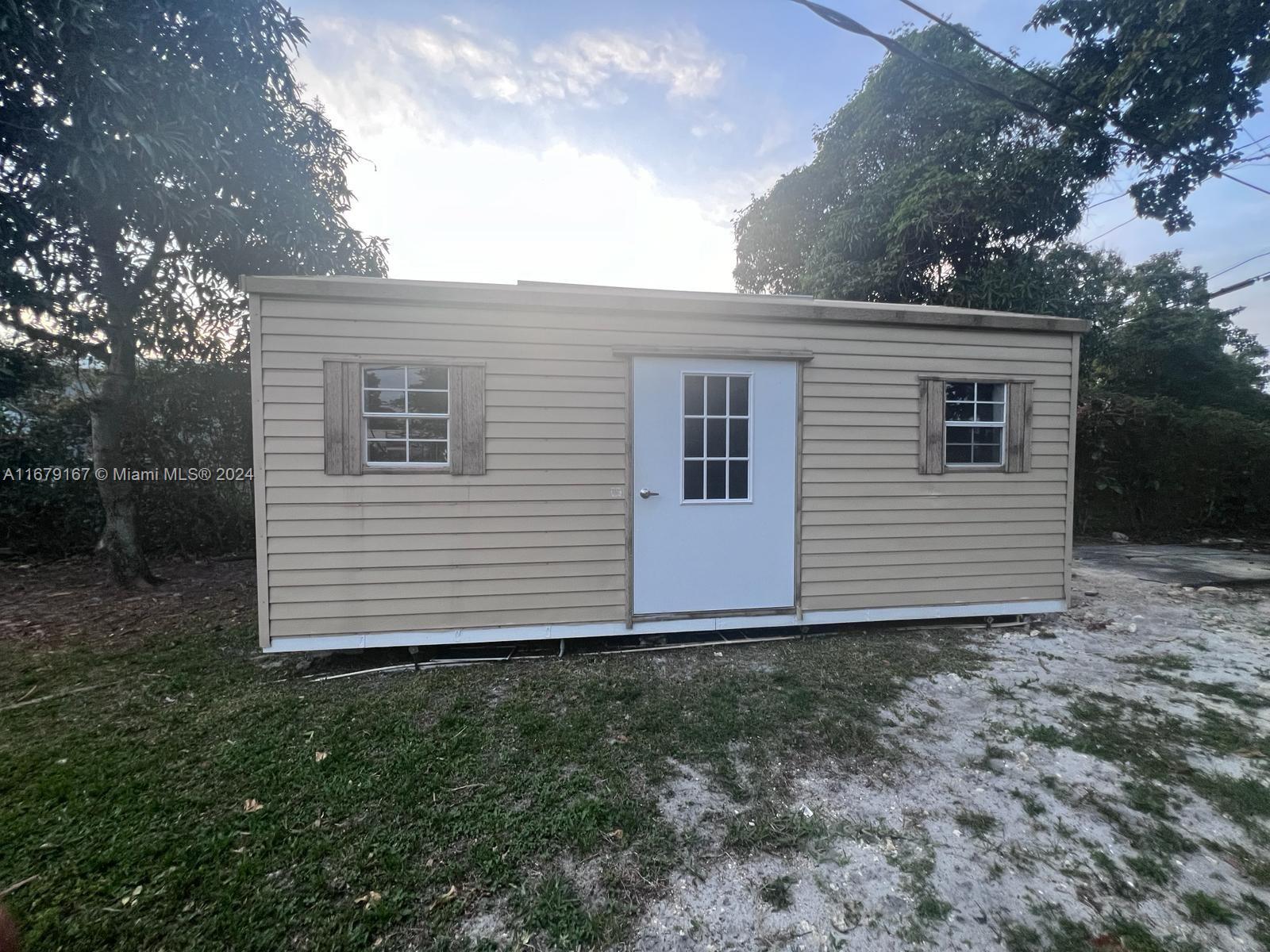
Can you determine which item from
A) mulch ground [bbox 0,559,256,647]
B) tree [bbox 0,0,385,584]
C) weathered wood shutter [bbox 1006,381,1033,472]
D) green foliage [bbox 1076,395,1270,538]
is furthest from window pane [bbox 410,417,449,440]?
green foliage [bbox 1076,395,1270,538]

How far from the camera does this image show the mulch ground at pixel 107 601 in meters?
4.18

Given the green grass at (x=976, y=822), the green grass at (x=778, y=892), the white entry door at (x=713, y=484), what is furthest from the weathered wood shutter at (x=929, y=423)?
the green grass at (x=778, y=892)

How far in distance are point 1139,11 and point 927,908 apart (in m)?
11.0

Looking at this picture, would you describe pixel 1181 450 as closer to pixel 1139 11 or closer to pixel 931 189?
pixel 931 189

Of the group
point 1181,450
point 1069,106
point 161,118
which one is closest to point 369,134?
point 161,118

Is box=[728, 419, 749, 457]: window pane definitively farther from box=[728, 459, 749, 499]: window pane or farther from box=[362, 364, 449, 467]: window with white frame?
box=[362, 364, 449, 467]: window with white frame

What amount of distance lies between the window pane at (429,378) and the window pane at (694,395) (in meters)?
1.73

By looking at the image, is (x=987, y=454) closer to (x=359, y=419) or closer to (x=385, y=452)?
(x=385, y=452)

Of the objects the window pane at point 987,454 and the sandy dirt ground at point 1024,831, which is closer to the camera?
the sandy dirt ground at point 1024,831

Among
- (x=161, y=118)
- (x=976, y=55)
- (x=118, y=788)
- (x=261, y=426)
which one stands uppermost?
(x=976, y=55)

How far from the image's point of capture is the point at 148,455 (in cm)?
605

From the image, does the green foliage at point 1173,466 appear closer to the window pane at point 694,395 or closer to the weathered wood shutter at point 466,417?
the window pane at point 694,395

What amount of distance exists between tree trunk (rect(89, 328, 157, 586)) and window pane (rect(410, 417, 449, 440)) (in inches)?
154

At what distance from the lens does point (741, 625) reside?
13.0 ft
